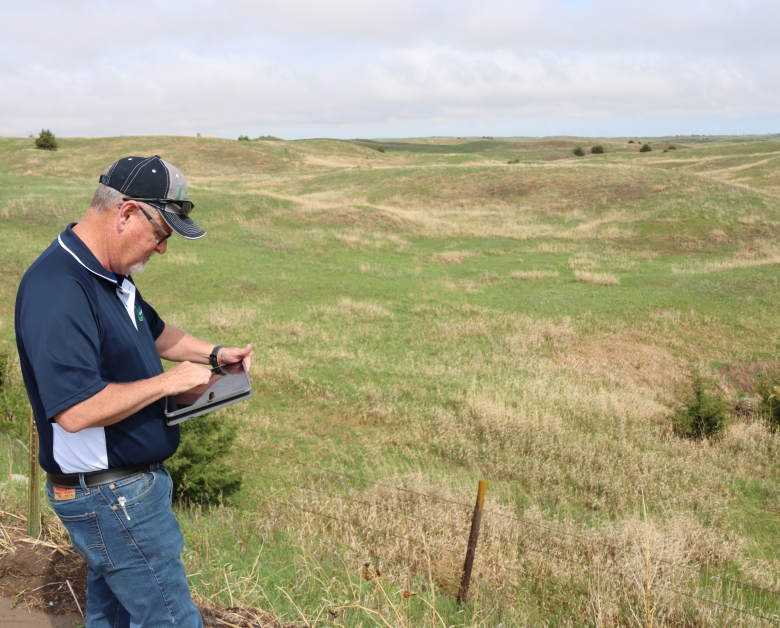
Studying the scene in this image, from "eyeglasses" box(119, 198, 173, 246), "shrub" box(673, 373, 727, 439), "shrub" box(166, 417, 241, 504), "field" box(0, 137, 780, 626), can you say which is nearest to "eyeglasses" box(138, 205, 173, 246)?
"eyeglasses" box(119, 198, 173, 246)

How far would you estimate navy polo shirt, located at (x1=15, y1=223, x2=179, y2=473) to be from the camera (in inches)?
83.6

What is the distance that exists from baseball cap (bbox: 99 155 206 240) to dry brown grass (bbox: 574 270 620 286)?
64.9 ft

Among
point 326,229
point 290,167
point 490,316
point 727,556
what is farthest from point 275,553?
point 290,167

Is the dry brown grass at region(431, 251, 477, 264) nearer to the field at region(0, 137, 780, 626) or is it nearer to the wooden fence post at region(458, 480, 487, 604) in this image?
the field at region(0, 137, 780, 626)

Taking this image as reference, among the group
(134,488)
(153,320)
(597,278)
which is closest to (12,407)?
(153,320)

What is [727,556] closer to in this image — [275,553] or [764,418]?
[275,553]

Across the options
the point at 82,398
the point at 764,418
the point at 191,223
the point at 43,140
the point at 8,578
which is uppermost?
the point at 43,140

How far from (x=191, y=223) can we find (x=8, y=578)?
2625mm

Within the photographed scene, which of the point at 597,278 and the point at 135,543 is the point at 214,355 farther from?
the point at 597,278

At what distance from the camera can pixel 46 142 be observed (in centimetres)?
5738

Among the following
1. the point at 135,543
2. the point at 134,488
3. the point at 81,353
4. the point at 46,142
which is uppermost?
the point at 46,142

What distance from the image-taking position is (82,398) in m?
2.14

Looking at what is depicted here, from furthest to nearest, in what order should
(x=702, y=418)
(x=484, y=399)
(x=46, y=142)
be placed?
1. (x=46, y=142)
2. (x=484, y=399)
3. (x=702, y=418)

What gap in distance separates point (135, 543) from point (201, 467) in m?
5.13
